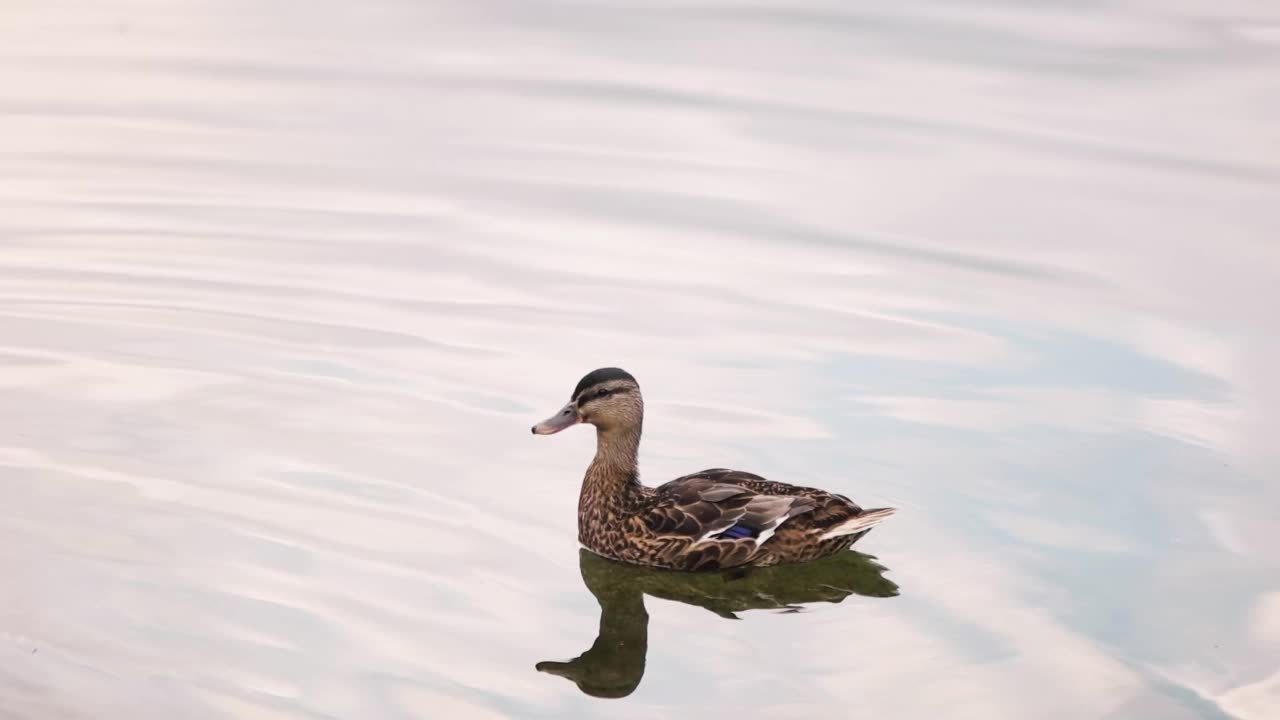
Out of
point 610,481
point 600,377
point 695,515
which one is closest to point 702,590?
point 695,515

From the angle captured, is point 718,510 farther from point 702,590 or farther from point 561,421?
point 561,421

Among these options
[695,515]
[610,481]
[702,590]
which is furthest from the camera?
[610,481]

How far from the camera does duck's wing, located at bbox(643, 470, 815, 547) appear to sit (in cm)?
988

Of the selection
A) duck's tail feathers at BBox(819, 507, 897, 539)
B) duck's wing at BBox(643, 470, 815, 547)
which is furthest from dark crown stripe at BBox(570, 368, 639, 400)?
duck's tail feathers at BBox(819, 507, 897, 539)

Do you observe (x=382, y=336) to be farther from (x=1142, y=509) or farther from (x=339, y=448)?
(x=1142, y=509)

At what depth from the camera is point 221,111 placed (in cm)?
1795

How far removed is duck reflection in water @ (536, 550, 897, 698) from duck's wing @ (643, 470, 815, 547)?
22 centimetres

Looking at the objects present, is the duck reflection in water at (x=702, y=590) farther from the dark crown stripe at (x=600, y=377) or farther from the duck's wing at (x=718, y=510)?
the dark crown stripe at (x=600, y=377)

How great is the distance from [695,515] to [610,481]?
55 centimetres

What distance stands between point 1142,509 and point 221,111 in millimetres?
10641

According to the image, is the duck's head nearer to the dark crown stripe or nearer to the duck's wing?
the dark crown stripe

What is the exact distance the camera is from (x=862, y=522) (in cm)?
956

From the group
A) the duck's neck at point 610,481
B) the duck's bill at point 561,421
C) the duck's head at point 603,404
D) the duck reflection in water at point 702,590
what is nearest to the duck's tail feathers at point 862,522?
the duck reflection in water at point 702,590

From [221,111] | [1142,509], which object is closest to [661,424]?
[1142,509]
